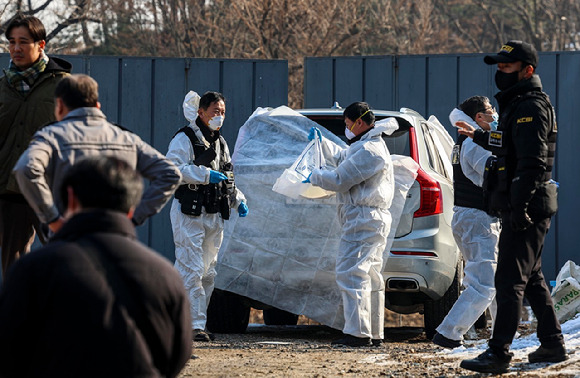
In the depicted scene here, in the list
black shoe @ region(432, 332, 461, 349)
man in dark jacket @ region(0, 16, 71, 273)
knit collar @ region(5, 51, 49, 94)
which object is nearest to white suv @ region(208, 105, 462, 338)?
black shoe @ region(432, 332, 461, 349)

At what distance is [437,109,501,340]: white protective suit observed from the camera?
736cm

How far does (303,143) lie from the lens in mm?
8570

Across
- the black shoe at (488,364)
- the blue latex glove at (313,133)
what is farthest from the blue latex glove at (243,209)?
the black shoe at (488,364)

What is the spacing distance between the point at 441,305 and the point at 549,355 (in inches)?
87.7

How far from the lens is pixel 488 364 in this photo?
596 centimetres

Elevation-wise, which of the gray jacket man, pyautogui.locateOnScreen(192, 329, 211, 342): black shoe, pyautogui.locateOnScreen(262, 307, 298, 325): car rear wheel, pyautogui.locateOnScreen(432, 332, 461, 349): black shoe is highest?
the gray jacket man

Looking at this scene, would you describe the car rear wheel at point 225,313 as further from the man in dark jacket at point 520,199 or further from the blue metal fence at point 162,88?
the blue metal fence at point 162,88

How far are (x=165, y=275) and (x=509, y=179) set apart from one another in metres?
3.70

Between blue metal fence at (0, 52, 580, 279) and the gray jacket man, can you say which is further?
blue metal fence at (0, 52, 580, 279)

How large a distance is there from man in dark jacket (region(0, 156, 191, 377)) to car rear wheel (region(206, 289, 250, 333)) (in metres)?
5.91

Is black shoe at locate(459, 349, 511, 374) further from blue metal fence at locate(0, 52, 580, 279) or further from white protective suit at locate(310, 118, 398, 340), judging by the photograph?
blue metal fence at locate(0, 52, 580, 279)

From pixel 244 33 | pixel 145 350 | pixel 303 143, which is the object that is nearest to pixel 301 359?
pixel 303 143

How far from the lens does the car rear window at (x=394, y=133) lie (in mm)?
8380

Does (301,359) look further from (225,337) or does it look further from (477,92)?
(477,92)
